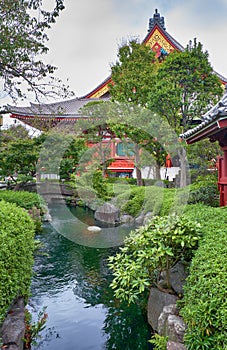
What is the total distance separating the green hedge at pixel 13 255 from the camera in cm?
266

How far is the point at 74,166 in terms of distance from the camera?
14500 mm

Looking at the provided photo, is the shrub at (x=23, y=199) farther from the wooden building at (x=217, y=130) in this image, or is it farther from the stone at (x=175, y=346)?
the stone at (x=175, y=346)

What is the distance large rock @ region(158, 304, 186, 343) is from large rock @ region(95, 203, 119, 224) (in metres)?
7.11

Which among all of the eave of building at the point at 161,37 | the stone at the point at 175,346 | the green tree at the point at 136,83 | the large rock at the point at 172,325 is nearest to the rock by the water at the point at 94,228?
the green tree at the point at 136,83

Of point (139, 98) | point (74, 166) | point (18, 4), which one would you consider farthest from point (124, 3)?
point (74, 166)

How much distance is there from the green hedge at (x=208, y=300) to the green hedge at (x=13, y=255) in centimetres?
156

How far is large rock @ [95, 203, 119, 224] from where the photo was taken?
10413 mm

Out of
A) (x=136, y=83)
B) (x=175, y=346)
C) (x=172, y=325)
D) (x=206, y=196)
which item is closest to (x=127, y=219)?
(x=206, y=196)

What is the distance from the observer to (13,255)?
293 cm

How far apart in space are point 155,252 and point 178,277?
0.65 meters

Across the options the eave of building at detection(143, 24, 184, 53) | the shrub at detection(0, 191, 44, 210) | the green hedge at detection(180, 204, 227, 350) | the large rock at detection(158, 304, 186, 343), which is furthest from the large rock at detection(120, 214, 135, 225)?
the eave of building at detection(143, 24, 184, 53)

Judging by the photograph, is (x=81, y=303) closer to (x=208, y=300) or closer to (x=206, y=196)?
(x=208, y=300)

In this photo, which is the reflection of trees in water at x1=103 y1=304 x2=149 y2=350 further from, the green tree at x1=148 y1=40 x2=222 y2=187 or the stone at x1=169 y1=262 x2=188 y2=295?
the green tree at x1=148 y1=40 x2=222 y2=187

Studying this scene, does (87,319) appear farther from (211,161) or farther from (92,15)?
(92,15)
